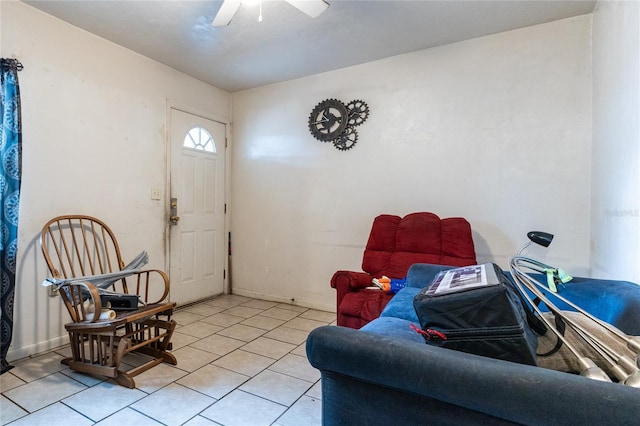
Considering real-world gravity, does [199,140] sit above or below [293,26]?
below

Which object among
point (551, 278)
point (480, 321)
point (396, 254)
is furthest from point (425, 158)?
point (480, 321)

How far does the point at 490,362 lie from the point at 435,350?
0.12 metres

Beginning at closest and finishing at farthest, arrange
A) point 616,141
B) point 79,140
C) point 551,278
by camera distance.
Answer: point 551,278
point 616,141
point 79,140

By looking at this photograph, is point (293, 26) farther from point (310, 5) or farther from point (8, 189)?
point (8, 189)

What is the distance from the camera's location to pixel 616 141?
1714 mm

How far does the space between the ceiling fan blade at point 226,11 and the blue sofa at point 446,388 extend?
185 cm

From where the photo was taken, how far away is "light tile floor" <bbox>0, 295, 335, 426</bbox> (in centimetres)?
163

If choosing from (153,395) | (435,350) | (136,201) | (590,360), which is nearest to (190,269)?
(136,201)

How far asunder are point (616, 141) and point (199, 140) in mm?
3538

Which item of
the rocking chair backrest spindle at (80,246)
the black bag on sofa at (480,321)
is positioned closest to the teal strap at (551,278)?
the black bag on sofa at (480,321)

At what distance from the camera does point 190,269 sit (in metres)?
3.54

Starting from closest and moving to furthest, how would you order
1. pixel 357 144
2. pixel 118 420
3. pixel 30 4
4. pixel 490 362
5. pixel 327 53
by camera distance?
pixel 490 362, pixel 118 420, pixel 30 4, pixel 327 53, pixel 357 144

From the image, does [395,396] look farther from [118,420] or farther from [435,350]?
[118,420]

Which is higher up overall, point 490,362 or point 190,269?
point 490,362
